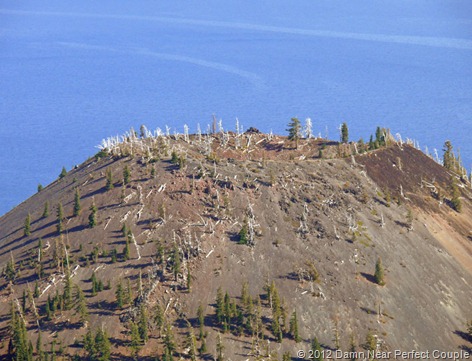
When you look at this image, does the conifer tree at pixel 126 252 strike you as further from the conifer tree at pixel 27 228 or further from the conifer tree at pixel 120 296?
the conifer tree at pixel 27 228

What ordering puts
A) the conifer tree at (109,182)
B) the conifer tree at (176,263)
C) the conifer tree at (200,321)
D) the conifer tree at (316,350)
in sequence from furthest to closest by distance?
1. the conifer tree at (109,182)
2. the conifer tree at (176,263)
3. the conifer tree at (200,321)
4. the conifer tree at (316,350)

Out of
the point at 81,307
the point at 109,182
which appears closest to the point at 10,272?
the point at 81,307

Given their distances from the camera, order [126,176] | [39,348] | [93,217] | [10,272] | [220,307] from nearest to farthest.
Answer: [39,348]
[220,307]
[10,272]
[93,217]
[126,176]

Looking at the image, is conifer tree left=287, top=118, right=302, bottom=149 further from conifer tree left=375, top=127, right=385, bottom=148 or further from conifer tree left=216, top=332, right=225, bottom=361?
conifer tree left=216, top=332, right=225, bottom=361

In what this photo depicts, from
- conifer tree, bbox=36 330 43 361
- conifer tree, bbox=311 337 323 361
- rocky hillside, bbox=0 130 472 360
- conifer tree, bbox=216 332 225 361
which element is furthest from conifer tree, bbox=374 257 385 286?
conifer tree, bbox=36 330 43 361

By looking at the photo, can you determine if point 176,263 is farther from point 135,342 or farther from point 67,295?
A: point 67,295

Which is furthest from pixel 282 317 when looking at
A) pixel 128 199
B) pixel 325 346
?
pixel 128 199

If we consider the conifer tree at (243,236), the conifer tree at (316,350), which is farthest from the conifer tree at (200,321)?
the conifer tree at (243,236)

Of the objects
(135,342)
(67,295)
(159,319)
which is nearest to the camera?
(135,342)

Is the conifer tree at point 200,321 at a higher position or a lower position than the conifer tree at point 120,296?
lower
